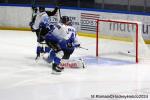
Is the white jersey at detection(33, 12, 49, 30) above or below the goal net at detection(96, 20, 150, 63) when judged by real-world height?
above

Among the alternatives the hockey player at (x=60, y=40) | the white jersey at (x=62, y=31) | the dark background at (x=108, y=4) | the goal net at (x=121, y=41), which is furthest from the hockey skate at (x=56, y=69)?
the dark background at (x=108, y=4)

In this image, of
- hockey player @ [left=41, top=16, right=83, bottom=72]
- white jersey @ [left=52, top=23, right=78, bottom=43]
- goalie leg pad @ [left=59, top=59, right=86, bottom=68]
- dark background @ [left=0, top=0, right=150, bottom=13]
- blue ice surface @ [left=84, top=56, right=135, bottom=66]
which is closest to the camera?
hockey player @ [left=41, top=16, right=83, bottom=72]

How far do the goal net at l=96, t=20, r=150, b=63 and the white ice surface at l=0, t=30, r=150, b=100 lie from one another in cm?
31

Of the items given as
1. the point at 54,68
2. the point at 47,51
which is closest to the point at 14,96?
the point at 54,68

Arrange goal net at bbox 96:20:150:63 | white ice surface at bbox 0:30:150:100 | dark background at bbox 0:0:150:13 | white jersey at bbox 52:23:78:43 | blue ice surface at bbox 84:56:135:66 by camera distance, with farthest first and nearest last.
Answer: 1. dark background at bbox 0:0:150:13
2. goal net at bbox 96:20:150:63
3. blue ice surface at bbox 84:56:135:66
4. white jersey at bbox 52:23:78:43
5. white ice surface at bbox 0:30:150:100

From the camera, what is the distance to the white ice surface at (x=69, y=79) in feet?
22.5

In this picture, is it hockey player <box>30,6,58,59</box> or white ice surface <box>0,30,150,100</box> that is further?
hockey player <box>30,6,58,59</box>

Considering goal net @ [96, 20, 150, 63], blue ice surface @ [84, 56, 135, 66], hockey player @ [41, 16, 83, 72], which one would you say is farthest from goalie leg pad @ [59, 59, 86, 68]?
goal net @ [96, 20, 150, 63]

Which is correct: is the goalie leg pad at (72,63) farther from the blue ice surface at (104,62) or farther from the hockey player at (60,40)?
the blue ice surface at (104,62)

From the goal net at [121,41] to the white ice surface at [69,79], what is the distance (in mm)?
307

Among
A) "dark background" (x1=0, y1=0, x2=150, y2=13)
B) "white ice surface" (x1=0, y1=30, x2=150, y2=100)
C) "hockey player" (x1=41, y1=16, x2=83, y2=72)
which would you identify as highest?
"dark background" (x1=0, y1=0, x2=150, y2=13)

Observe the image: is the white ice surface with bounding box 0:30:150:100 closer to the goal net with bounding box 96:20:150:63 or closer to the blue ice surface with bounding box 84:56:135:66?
the blue ice surface with bounding box 84:56:135:66

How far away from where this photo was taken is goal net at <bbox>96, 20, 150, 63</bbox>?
32.3ft

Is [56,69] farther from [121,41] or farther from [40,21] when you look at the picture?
[121,41]
